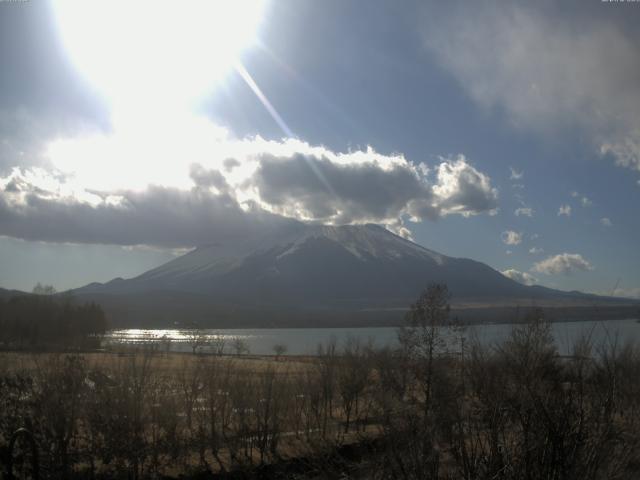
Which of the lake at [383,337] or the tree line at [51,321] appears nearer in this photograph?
the lake at [383,337]

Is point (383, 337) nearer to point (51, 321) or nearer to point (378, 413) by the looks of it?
point (51, 321)

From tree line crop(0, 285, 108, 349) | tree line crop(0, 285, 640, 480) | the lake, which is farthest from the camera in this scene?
tree line crop(0, 285, 108, 349)

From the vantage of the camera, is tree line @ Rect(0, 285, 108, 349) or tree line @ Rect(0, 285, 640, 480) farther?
tree line @ Rect(0, 285, 108, 349)

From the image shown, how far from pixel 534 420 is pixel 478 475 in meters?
0.83

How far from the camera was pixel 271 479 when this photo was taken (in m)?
20.1

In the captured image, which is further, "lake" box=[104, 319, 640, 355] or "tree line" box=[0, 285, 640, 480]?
"lake" box=[104, 319, 640, 355]

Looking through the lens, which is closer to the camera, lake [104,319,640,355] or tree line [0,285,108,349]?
lake [104,319,640,355]

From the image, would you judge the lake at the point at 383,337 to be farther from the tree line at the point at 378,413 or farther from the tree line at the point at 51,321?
the tree line at the point at 51,321

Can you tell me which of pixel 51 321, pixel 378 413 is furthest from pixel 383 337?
pixel 378 413

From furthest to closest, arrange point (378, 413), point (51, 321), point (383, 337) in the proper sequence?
point (383, 337), point (51, 321), point (378, 413)

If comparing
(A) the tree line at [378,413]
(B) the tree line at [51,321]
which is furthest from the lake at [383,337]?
(B) the tree line at [51,321]

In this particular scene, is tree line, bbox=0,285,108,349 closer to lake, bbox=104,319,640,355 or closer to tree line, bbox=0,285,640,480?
lake, bbox=104,319,640,355

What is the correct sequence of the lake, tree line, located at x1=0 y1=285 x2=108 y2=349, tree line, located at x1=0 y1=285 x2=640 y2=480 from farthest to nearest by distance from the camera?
tree line, located at x1=0 y1=285 x2=108 y2=349
the lake
tree line, located at x1=0 y1=285 x2=640 y2=480

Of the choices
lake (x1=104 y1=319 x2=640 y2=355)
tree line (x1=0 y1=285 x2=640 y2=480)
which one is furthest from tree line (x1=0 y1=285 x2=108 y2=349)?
tree line (x1=0 y1=285 x2=640 y2=480)
